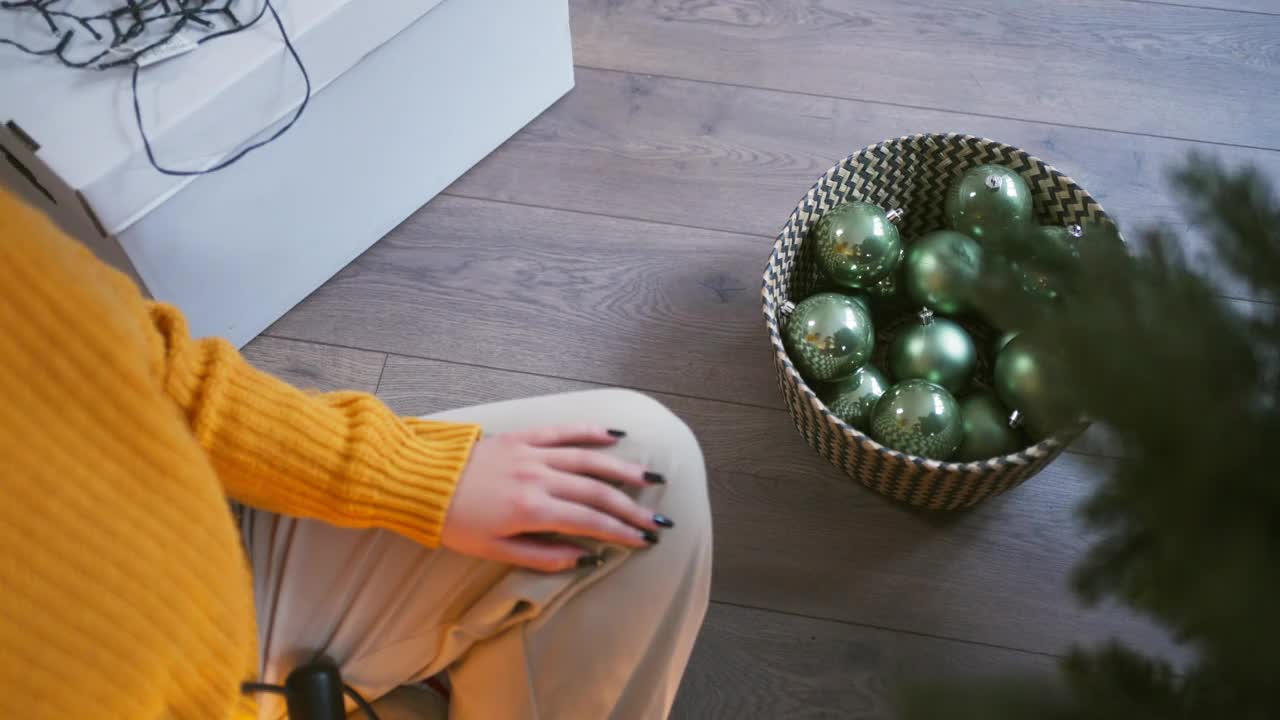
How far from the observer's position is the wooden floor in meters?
0.96

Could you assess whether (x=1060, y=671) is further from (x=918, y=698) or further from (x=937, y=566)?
(x=937, y=566)

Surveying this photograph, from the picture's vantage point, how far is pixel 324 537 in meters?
0.65

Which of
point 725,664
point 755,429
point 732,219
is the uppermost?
point 732,219

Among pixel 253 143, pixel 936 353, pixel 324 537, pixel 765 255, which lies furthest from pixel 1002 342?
pixel 253 143

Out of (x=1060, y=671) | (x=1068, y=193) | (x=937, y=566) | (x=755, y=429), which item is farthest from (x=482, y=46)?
(x=1060, y=671)

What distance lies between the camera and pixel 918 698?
25 centimetres

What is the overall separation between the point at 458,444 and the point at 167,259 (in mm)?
509

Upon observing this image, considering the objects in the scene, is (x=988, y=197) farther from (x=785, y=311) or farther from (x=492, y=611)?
(x=492, y=611)

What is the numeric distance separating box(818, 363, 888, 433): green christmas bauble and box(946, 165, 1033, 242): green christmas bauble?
0.18 m

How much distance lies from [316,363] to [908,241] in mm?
727

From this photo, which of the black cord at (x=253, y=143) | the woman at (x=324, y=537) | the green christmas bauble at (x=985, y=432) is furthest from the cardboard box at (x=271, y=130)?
the green christmas bauble at (x=985, y=432)

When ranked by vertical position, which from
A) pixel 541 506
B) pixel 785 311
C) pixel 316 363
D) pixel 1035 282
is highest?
pixel 1035 282

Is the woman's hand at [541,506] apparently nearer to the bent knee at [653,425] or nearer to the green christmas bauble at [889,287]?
the bent knee at [653,425]

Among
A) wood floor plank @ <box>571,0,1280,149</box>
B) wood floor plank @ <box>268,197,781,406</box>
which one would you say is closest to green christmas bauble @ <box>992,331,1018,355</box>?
wood floor plank @ <box>268,197,781,406</box>
